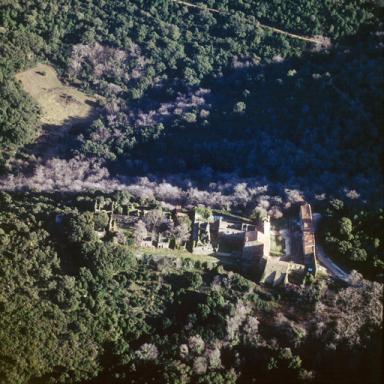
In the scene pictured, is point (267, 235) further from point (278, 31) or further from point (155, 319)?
point (278, 31)

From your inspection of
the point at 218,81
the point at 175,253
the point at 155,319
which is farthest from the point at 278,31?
the point at 155,319

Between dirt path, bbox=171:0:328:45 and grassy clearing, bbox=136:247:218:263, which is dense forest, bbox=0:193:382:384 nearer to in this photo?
grassy clearing, bbox=136:247:218:263

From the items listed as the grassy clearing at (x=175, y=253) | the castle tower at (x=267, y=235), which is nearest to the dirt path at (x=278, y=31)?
the castle tower at (x=267, y=235)

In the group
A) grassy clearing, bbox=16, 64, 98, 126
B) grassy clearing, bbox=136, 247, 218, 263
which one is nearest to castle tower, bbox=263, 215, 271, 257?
grassy clearing, bbox=136, 247, 218, 263

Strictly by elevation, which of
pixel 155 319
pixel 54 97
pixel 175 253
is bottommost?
pixel 155 319

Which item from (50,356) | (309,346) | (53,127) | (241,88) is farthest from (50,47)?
(309,346)

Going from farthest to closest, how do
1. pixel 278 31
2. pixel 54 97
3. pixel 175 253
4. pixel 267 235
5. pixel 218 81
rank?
pixel 218 81 → pixel 54 97 → pixel 278 31 → pixel 267 235 → pixel 175 253

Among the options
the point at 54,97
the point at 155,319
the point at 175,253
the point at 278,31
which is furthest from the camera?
the point at 54,97
